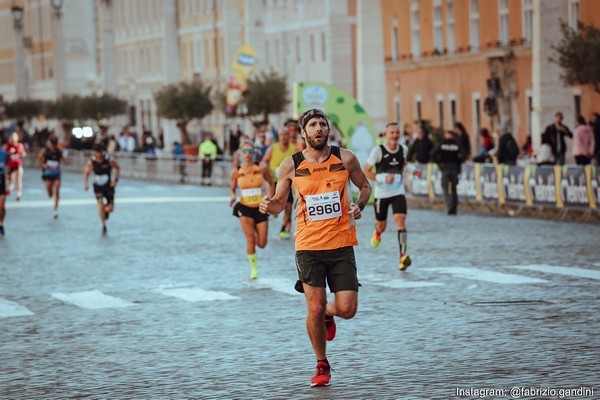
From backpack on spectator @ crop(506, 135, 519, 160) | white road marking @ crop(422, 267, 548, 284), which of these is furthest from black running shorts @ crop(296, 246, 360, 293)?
backpack on spectator @ crop(506, 135, 519, 160)

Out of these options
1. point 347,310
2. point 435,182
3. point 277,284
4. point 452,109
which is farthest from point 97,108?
point 347,310

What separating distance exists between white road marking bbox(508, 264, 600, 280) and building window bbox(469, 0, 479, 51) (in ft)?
116

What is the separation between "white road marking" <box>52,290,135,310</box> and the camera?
17562 millimetres

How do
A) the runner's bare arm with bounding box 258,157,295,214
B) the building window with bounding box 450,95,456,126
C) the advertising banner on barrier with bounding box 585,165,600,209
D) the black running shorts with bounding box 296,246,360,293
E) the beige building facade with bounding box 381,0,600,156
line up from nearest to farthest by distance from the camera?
1. the black running shorts with bounding box 296,246,360,293
2. the runner's bare arm with bounding box 258,157,295,214
3. the advertising banner on barrier with bounding box 585,165,600,209
4. the beige building facade with bounding box 381,0,600,156
5. the building window with bounding box 450,95,456,126

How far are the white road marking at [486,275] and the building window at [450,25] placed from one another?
37.8 m

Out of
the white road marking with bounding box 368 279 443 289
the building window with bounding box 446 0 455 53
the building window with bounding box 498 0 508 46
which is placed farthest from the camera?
the building window with bounding box 446 0 455 53

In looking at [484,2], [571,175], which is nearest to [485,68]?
[484,2]

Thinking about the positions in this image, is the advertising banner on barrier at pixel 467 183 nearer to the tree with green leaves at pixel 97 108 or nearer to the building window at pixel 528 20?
the building window at pixel 528 20

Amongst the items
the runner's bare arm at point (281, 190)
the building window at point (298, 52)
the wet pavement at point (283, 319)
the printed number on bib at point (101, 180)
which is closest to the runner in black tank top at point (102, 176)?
the printed number on bib at point (101, 180)

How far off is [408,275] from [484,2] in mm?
35647

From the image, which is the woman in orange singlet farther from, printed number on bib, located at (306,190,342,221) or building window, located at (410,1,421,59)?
building window, located at (410,1,421,59)

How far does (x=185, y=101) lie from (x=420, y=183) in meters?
40.7

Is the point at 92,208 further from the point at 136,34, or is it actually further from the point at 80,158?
the point at 136,34

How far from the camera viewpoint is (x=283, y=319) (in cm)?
1559
